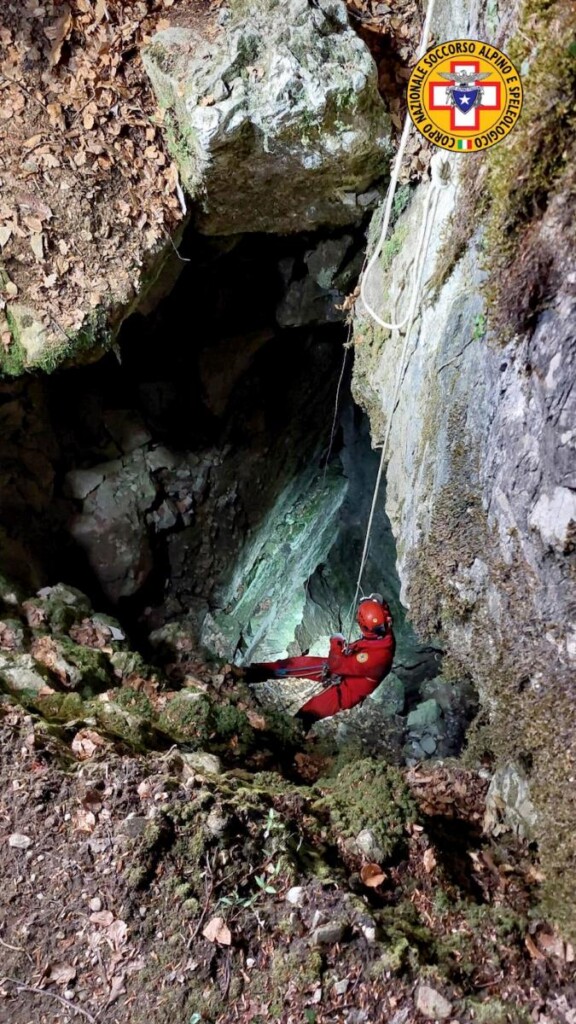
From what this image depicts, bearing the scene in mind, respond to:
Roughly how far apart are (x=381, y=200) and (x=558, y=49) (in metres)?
2.18

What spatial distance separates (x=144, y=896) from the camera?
229cm

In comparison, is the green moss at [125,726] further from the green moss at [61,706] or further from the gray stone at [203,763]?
the gray stone at [203,763]

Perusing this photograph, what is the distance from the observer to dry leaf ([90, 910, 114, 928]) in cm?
224

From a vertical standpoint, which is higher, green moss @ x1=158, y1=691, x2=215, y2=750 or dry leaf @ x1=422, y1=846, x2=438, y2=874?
dry leaf @ x1=422, y1=846, x2=438, y2=874

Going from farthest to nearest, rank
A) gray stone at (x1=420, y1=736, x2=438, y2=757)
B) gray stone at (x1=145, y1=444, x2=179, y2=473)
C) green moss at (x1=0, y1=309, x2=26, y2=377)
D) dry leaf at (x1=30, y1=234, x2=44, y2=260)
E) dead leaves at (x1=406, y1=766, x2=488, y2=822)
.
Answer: gray stone at (x1=145, y1=444, x2=179, y2=473) → gray stone at (x1=420, y1=736, x2=438, y2=757) → green moss at (x1=0, y1=309, x2=26, y2=377) → dry leaf at (x1=30, y1=234, x2=44, y2=260) → dead leaves at (x1=406, y1=766, x2=488, y2=822)

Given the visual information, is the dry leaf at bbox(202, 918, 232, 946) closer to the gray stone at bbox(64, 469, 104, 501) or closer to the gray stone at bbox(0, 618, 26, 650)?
the gray stone at bbox(0, 618, 26, 650)

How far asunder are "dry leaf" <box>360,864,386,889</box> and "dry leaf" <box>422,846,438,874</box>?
21cm

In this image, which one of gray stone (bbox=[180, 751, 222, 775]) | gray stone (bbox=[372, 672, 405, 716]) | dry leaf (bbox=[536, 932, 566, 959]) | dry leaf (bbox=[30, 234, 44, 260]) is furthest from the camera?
gray stone (bbox=[372, 672, 405, 716])

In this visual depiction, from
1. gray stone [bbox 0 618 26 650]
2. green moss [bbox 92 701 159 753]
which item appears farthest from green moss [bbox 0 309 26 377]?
green moss [bbox 92 701 159 753]

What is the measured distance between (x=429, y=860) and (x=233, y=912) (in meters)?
0.91

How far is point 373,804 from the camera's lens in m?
2.75

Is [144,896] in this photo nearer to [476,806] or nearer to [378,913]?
[378,913]

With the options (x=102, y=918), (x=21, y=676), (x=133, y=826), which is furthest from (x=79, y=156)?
(x=102, y=918)

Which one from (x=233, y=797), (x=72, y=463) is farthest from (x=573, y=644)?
(x=72, y=463)
